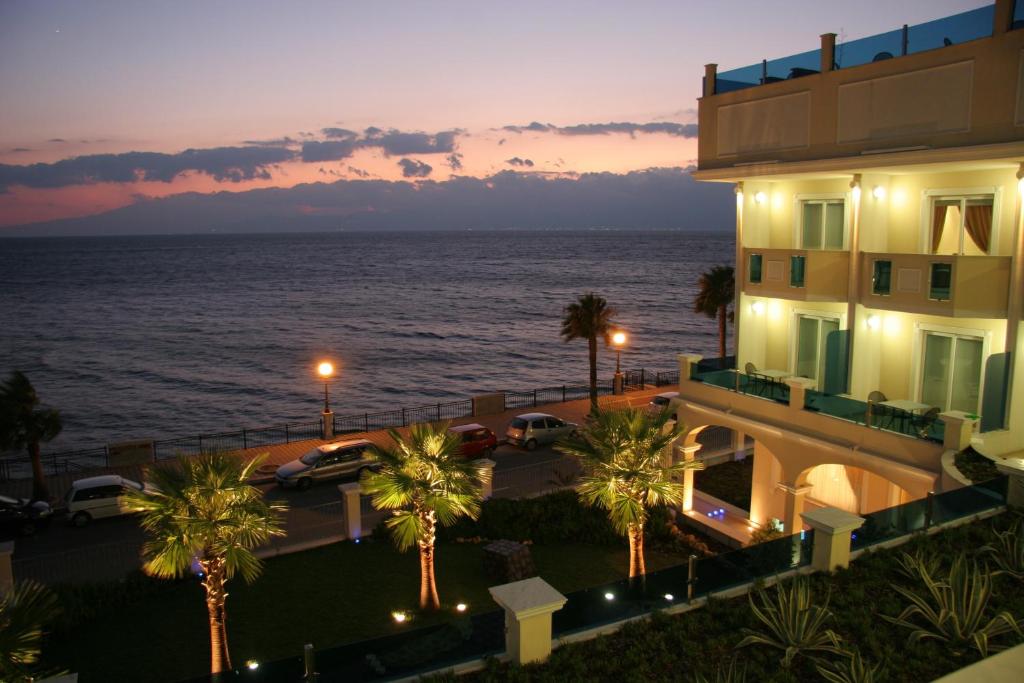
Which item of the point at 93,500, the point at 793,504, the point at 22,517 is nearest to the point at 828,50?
the point at 793,504

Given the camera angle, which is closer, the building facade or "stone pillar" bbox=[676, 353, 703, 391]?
the building facade

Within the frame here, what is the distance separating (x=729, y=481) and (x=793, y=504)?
5.52m

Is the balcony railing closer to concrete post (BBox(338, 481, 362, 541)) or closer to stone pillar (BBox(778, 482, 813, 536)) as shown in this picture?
stone pillar (BBox(778, 482, 813, 536))

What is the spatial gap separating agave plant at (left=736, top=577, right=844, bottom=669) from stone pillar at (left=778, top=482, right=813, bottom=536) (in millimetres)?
9355

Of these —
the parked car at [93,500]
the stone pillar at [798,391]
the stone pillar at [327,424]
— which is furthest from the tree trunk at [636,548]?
the stone pillar at [327,424]

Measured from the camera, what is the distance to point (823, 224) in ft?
67.3

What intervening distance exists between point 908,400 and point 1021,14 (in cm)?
855

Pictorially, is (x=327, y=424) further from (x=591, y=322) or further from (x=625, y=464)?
(x=625, y=464)

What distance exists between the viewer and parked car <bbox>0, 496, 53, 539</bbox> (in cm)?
2081

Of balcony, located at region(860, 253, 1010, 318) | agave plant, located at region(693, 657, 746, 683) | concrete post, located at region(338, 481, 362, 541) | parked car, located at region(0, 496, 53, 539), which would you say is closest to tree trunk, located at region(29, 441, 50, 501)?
parked car, located at region(0, 496, 53, 539)

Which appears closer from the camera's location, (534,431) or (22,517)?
(22,517)

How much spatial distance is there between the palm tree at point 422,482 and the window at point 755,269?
33.9 ft

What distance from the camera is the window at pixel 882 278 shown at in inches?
711

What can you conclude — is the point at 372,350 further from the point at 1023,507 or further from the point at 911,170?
the point at 1023,507
